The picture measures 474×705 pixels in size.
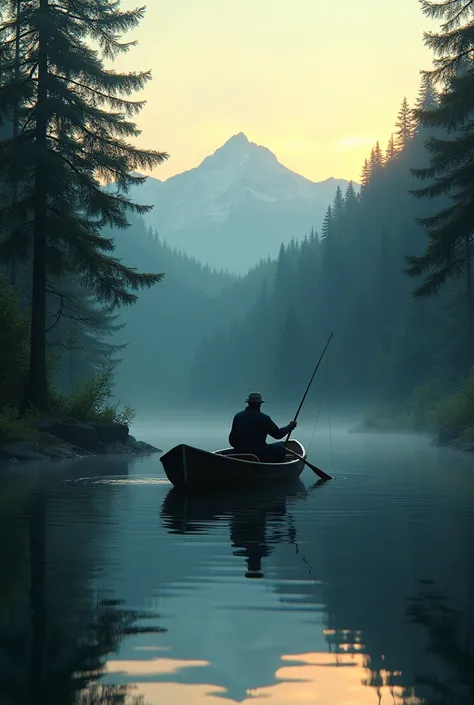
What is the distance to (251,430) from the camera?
20.0 metres

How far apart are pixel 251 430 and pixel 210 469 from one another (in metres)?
1.70

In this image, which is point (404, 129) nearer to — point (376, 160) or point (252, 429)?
point (376, 160)

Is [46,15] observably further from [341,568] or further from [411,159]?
[411,159]

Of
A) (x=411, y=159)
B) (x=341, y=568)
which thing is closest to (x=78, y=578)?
(x=341, y=568)

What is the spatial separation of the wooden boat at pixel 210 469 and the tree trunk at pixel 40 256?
1203 centimetres

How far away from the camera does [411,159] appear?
394 ft

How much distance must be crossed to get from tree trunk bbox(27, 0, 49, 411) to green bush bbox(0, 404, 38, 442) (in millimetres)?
1440

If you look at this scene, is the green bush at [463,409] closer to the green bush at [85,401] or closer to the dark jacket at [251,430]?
the green bush at [85,401]

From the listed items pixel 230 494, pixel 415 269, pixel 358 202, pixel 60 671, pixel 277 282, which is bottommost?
pixel 60 671

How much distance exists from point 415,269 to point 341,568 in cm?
2533

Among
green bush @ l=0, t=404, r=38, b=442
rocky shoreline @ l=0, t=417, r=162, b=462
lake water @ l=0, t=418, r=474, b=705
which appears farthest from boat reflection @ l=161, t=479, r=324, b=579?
green bush @ l=0, t=404, r=38, b=442

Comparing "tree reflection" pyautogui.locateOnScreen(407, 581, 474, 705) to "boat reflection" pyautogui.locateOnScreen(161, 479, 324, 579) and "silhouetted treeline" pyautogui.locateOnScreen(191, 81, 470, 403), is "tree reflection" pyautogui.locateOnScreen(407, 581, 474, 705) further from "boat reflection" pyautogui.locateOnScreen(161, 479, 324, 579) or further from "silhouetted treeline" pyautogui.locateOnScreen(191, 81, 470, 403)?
"silhouetted treeline" pyautogui.locateOnScreen(191, 81, 470, 403)

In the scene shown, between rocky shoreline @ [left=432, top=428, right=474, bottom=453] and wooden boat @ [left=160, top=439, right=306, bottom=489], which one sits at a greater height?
rocky shoreline @ [left=432, top=428, right=474, bottom=453]

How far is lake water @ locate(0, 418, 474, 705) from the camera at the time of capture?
5676 mm
